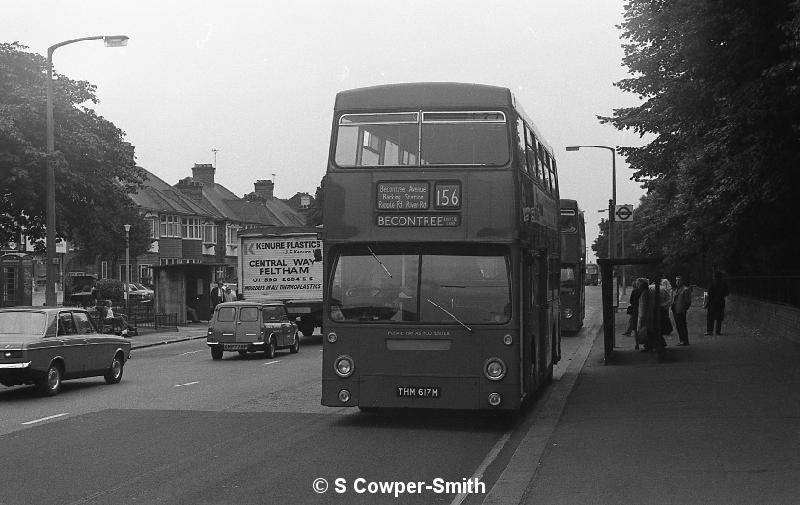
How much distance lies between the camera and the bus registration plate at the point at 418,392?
1298cm

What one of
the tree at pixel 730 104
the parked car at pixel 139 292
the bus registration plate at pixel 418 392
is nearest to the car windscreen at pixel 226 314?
the tree at pixel 730 104

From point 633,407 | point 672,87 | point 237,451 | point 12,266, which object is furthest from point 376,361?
point 12,266

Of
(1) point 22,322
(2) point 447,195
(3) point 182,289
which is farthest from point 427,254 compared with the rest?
(3) point 182,289

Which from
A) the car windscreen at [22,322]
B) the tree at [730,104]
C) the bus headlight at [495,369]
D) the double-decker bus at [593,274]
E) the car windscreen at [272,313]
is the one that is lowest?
the bus headlight at [495,369]

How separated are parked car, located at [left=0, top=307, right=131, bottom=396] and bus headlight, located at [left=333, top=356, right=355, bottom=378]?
6655 millimetres

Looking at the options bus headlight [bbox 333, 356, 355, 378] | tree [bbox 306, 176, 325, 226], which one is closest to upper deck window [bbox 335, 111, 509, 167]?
bus headlight [bbox 333, 356, 355, 378]

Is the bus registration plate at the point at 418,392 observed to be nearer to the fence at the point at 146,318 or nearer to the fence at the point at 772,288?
the fence at the point at 772,288

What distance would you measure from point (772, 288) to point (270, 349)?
47.2 ft

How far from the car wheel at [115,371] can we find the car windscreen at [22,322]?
2457 millimetres

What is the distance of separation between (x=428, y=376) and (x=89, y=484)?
15.7 feet

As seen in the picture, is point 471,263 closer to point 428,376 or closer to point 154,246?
point 428,376

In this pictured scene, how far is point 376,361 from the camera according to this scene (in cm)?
1313

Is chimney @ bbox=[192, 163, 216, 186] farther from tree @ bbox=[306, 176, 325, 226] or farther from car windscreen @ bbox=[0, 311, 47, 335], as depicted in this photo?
car windscreen @ bbox=[0, 311, 47, 335]

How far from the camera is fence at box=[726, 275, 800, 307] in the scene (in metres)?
26.8
